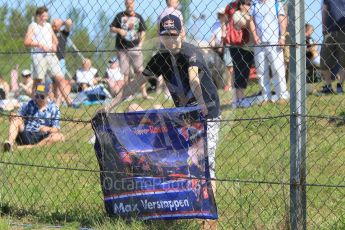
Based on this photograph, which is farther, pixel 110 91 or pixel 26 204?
pixel 110 91

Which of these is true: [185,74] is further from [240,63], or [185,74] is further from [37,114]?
[37,114]

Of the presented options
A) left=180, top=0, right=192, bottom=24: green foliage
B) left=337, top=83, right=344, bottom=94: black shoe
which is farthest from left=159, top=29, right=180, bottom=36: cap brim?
left=337, top=83, right=344, bottom=94: black shoe

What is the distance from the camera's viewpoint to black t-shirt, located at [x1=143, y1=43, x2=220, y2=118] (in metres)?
5.83

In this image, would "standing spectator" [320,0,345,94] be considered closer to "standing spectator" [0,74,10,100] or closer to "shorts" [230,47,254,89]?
"shorts" [230,47,254,89]

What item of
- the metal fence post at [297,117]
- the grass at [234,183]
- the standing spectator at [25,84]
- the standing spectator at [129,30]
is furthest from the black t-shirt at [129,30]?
the metal fence post at [297,117]

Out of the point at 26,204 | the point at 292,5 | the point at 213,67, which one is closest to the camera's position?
the point at 292,5

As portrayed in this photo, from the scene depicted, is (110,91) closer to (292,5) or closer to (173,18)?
(173,18)

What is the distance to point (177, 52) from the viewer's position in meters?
5.86

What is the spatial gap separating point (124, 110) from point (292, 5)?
1708 mm

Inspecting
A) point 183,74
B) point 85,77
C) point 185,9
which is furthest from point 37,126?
point 185,9

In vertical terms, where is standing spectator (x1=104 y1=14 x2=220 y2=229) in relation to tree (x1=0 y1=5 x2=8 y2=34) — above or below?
below

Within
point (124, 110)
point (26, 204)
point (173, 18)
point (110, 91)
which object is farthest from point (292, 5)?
point (110, 91)

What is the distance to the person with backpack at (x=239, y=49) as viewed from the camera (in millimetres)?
7034

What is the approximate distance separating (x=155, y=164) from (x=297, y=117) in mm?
1087
